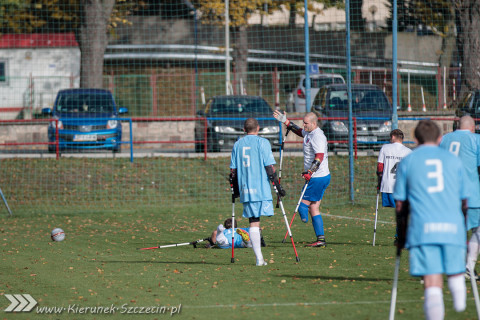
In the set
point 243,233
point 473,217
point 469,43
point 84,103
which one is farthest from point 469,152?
point 84,103

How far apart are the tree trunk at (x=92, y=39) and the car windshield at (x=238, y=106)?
453 centimetres

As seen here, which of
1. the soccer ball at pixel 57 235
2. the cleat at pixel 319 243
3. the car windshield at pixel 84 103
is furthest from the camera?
the car windshield at pixel 84 103

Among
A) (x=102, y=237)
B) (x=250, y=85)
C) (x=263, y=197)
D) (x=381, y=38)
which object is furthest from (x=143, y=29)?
(x=263, y=197)

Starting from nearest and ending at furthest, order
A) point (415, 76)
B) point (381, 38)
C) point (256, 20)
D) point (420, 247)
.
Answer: point (420, 247), point (415, 76), point (256, 20), point (381, 38)

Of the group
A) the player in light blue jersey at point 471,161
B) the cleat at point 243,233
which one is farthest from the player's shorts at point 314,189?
the player in light blue jersey at point 471,161

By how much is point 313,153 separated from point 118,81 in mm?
21047

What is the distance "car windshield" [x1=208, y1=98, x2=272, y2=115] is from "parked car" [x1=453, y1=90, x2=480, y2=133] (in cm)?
530

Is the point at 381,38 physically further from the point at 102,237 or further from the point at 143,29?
the point at 102,237

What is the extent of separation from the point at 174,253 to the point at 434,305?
19.9 feet

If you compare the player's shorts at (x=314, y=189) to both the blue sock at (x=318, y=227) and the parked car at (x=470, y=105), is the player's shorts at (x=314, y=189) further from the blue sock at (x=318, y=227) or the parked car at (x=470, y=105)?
the parked car at (x=470, y=105)

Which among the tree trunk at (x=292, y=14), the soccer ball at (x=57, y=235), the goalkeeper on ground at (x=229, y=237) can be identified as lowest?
the soccer ball at (x=57, y=235)

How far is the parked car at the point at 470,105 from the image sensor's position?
19188 mm

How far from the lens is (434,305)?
5.50m

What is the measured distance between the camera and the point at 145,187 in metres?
18.9
